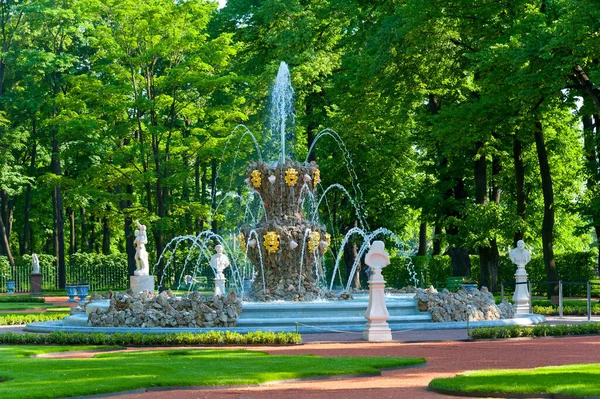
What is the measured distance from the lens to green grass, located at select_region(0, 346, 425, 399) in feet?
45.4

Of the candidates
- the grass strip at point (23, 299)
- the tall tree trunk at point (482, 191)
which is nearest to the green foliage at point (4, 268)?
the grass strip at point (23, 299)

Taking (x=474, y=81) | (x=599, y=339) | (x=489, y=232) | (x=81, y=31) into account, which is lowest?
(x=599, y=339)

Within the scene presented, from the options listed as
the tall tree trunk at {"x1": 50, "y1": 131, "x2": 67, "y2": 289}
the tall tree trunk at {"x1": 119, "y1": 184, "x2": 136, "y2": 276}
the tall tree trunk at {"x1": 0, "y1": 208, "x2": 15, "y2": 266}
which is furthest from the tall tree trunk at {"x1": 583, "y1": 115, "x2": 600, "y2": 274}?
the tall tree trunk at {"x1": 0, "y1": 208, "x2": 15, "y2": 266}

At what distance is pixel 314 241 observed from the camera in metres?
29.4

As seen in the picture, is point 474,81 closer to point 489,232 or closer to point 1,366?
point 489,232

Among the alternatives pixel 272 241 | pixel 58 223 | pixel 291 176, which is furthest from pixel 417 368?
pixel 58 223

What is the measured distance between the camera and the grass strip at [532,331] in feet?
73.3

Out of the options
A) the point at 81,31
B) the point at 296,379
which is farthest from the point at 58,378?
the point at 81,31

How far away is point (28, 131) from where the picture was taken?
60969mm

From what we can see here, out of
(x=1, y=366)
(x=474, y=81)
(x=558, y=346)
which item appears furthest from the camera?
(x=474, y=81)

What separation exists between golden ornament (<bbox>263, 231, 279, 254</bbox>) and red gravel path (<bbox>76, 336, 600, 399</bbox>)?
787 centimetres

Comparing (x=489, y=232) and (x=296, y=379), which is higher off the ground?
(x=489, y=232)

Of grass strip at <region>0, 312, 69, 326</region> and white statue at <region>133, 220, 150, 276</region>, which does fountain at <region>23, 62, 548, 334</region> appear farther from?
white statue at <region>133, 220, 150, 276</region>

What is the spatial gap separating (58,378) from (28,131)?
48549 mm
